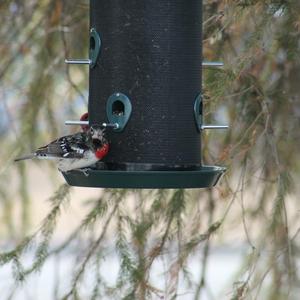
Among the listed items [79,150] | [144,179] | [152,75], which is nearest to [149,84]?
[152,75]

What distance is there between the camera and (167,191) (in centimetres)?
428

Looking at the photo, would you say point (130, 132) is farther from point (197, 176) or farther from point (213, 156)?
point (213, 156)

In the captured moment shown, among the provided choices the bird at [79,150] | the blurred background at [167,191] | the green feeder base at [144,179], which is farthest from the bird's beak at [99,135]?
the blurred background at [167,191]

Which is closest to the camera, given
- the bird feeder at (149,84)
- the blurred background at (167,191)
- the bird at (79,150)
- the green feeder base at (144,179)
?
the green feeder base at (144,179)

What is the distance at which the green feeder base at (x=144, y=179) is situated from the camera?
10.9ft

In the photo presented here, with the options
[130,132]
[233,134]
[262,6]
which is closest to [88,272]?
[130,132]

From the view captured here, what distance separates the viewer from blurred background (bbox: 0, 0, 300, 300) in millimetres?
3859

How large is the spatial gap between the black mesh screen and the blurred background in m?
0.14

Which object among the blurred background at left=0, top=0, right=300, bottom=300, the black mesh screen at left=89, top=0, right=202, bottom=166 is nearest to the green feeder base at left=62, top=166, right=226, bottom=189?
the black mesh screen at left=89, top=0, right=202, bottom=166

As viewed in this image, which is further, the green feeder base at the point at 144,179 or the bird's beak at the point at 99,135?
the bird's beak at the point at 99,135

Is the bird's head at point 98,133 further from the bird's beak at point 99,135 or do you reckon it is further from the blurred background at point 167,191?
the blurred background at point 167,191

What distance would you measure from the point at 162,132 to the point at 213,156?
756 mm

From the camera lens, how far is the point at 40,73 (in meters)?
5.03

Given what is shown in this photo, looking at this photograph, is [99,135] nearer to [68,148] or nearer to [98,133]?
[98,133]
